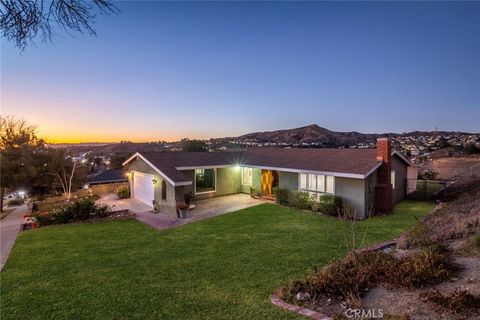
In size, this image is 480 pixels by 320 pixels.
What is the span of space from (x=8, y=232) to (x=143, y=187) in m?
7.41

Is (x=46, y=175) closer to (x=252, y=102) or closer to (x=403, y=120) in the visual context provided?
(x=252, y=102)

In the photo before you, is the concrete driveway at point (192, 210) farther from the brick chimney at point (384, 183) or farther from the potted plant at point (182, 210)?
the brick chimney at point (384, 183)

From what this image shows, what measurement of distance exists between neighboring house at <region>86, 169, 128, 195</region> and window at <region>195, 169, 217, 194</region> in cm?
805

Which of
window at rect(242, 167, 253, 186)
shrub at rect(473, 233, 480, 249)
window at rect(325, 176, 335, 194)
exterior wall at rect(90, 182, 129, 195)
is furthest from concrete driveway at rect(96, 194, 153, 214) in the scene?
shrub at rect(473, 233, 480, 249)

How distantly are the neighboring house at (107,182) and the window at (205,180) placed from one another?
8.05 metres

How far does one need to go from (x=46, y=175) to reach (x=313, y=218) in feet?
68.5

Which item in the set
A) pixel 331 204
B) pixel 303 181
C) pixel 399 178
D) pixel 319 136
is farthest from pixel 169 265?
pixel 319 136

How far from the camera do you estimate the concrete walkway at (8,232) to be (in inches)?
393

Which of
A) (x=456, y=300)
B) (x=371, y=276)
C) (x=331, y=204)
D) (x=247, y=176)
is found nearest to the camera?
(x=456, y=300)

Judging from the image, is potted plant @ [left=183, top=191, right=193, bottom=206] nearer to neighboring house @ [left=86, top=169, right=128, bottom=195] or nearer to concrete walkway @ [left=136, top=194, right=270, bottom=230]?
concrete walkway @ [left=136, top=194, right=270, bottom=230]

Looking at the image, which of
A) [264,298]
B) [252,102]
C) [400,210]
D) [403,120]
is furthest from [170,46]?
[403,120]

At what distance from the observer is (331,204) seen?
14.0 meters

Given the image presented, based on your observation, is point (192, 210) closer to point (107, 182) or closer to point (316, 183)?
point (316, 183)

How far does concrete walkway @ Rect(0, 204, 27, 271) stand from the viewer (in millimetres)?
9990
